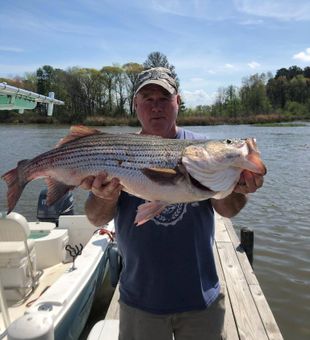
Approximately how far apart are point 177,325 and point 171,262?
1.44ft

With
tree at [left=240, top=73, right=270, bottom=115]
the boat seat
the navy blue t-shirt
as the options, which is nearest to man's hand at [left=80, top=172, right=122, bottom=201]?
the navy blue t-shirt

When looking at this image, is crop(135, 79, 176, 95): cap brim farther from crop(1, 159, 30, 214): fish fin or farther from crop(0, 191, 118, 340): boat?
crop(0, 191, 118, 340): boat

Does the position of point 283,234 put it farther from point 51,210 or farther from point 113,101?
point 113,101

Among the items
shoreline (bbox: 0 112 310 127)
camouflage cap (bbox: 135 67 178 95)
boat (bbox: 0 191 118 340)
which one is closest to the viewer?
camouflage cap (bbox: 135 67 178 95)

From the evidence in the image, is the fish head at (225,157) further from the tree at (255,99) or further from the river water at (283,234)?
the tree at (255,99)

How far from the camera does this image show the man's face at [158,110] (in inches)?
123

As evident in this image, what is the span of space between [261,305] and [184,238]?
298 centimetres

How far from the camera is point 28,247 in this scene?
571 cm

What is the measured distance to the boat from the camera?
13.7 ft

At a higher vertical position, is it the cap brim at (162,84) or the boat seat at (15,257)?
the cap brim at (162,84)

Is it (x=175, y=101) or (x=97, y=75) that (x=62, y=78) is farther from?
(x=175, y=101)

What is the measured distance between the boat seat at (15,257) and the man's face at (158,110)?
123 inches

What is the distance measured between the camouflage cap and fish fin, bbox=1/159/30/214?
41.9 inches

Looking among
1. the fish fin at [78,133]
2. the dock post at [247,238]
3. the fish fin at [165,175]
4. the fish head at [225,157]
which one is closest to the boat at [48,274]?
the fish fin at [78,133]
